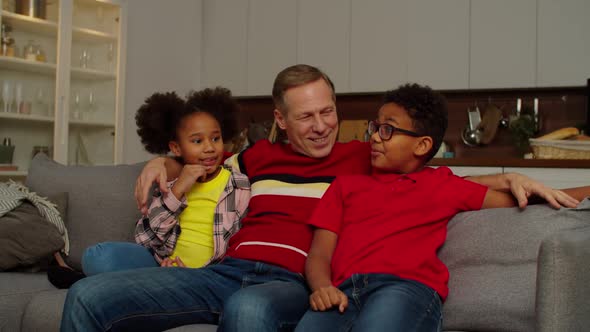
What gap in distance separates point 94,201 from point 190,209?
0.69 m

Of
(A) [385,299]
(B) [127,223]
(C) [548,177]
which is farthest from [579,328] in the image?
(C) [548,177]

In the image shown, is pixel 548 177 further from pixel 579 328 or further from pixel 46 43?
pixel 46 43

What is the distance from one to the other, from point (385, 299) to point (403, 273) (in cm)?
16

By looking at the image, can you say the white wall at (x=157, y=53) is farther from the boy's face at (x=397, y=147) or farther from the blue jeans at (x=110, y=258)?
the boy's face at (x=397, y=147)

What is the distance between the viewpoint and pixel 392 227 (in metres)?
1.60

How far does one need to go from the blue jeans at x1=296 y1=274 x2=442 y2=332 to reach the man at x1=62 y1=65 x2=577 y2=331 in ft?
0.38

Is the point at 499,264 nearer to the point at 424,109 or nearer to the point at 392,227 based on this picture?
the point at 392,227

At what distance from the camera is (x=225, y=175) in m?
1.99

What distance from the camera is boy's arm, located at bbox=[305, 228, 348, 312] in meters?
1.42

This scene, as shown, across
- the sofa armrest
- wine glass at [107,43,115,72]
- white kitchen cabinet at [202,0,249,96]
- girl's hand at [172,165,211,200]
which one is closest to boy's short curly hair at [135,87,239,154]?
girl's hand at [172,165,211,200]

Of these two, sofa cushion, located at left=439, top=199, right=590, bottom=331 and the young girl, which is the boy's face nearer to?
sofa cushion, located at left=439, top=199, right=590, bottom=331

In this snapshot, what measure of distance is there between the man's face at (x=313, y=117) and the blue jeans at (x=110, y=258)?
0.62 meters

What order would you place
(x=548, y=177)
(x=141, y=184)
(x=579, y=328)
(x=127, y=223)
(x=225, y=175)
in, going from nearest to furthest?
(x=579, y=328) → (x=141, y=184) → (x=225, y=175) → (x=127, y=223) → (x=548, y=177)

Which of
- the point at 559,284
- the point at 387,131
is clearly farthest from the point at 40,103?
the point at 559,284
